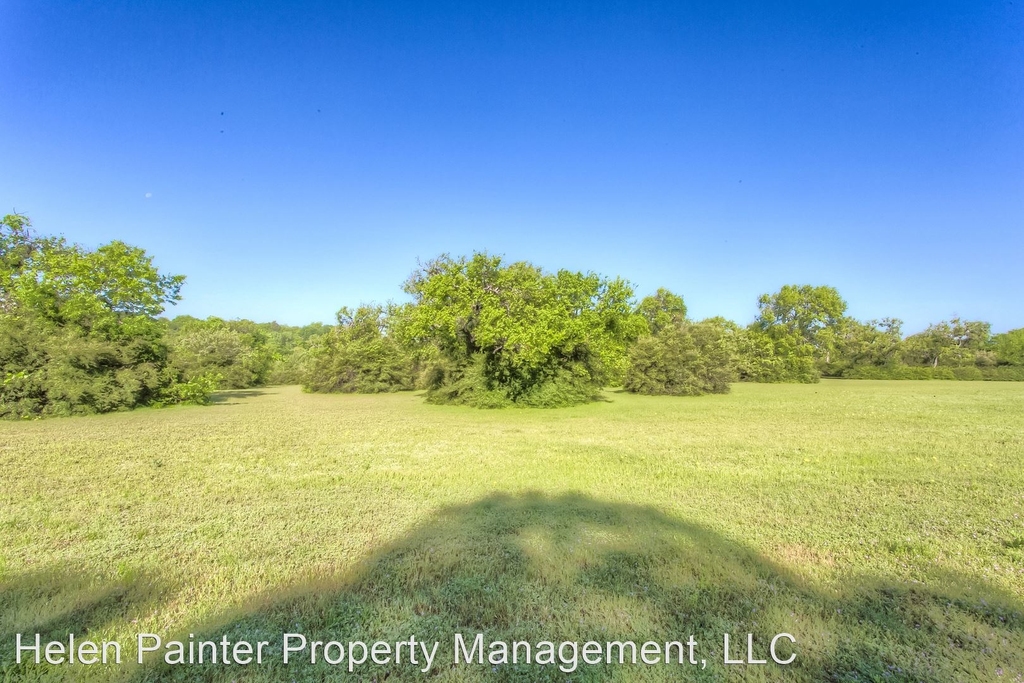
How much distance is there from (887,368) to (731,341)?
764 inches

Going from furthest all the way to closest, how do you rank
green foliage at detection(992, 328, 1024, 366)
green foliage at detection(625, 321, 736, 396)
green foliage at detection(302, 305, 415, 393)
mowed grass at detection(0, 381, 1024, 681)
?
green foliage at detection(992, 328, 1024, 366)
green foliage at detection(302, 305, 415, 393)
green foliage at detection(625, 321, 736, 396)
mowed grass at detection(0, 381, 1024, 681)

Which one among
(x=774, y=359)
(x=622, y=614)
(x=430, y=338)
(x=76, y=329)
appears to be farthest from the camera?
(x=774, y=359)

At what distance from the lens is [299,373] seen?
132 feet

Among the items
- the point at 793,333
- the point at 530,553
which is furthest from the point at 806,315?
the point at 530,553

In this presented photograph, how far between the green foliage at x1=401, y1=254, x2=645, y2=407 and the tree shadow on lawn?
478 inches

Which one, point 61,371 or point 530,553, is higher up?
point 61,371

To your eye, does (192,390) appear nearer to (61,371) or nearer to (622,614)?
(61,371)

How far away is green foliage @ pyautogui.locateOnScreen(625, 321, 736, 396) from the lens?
24.1 metres

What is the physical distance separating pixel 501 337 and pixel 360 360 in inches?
646

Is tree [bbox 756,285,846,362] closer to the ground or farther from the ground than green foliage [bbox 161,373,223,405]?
farther from the ground

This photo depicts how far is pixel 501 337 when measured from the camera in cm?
1622

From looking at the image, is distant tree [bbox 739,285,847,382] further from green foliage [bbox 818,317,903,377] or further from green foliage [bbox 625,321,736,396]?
green foliage [bbox 625,321,736,396]

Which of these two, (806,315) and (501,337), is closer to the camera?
(501,337)

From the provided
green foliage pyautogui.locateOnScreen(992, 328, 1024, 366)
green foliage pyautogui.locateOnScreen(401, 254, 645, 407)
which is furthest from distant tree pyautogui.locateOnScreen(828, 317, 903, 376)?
green foliage pyautogui.locateOnScreen(401, 254, 645, 407)
